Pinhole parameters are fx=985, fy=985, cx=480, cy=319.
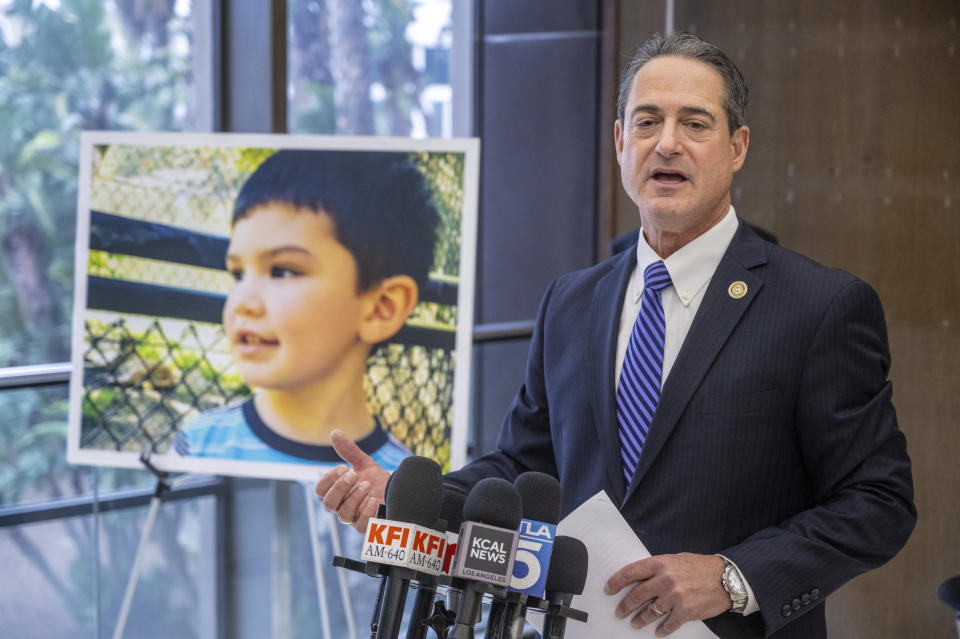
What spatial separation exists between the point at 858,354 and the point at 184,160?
219 cm

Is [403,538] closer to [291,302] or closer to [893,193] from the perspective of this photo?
[291,302]

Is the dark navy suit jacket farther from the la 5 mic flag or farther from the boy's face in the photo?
the boy's face

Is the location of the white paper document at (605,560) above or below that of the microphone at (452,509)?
below

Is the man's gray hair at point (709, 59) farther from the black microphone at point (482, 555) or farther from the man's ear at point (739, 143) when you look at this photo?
the black microphone at point (482, 555)

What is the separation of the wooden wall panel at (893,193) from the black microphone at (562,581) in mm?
3192

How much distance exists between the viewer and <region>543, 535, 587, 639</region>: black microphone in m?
1.09

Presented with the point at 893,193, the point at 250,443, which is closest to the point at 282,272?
the point at 250,443

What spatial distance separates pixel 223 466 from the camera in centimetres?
284

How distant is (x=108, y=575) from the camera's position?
10.8 ft

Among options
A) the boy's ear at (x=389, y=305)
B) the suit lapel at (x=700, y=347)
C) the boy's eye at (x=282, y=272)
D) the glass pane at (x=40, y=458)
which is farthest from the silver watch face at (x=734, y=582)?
the glass pane at (x=40, y=458)

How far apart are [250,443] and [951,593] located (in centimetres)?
213

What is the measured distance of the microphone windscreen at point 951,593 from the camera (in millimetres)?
2926

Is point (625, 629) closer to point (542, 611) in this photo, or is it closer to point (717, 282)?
point (542, 611)

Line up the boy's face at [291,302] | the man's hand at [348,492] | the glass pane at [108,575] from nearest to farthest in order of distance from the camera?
the man's hand at [348,492] → the boy's face at [291,302] → the glass pane at [108,575]
